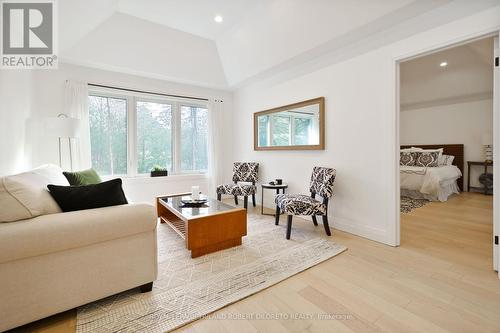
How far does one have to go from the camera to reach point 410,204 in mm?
4359

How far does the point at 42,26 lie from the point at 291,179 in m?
3.89

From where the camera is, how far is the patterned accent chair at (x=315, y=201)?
2.74 metres

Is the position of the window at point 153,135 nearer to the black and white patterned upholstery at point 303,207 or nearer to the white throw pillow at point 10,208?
the black and white patterned upholstery at point 303,207

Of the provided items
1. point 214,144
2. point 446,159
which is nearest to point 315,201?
point 214,144

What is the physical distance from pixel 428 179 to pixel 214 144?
14.7ft

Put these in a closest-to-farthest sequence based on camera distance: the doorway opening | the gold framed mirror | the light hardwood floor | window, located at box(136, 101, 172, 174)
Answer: the light hardwood floor
the gold framed mirror
the doorway opening
window, located at box(136, 101, 172, 174)

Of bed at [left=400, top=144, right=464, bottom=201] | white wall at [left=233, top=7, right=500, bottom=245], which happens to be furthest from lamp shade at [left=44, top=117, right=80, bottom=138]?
bed at [left=400, top=144, right=464, bottom=201]

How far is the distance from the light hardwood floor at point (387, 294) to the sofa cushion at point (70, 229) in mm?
548

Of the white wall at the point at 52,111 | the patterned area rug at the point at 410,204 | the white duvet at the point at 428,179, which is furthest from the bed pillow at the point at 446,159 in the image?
the white wall at the point at 52,111

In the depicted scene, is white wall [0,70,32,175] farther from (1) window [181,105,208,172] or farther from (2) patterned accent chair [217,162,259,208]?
(2) patterned accent chair [217,162,259,208]

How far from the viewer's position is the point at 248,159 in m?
4.90

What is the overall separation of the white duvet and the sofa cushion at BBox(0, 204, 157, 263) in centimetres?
521

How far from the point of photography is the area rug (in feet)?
4.78

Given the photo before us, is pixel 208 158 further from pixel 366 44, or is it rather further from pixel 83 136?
pixel 366 44
